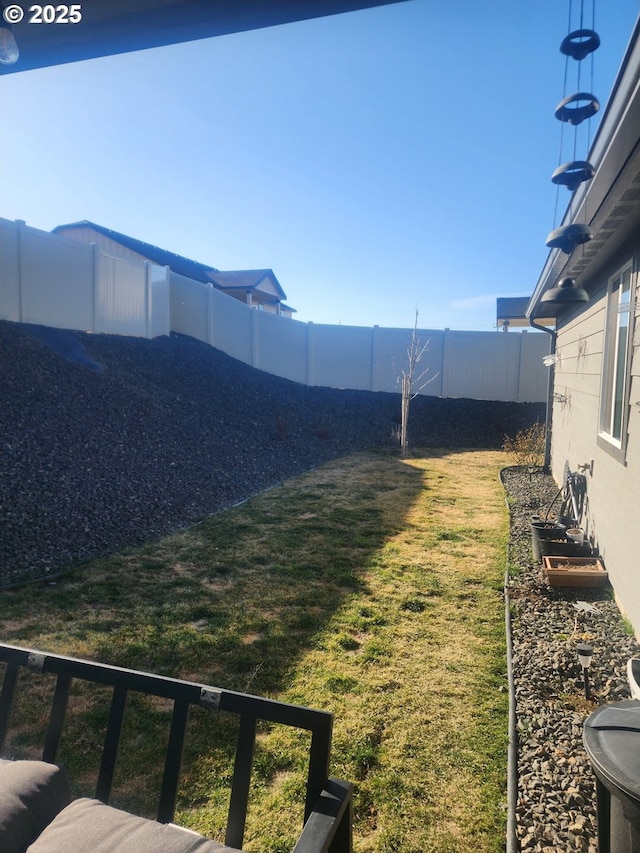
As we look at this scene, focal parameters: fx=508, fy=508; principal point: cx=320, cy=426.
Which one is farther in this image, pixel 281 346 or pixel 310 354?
pixel 310 354

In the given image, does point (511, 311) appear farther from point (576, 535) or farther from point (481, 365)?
point (576, 535)

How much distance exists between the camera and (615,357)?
4309 mm

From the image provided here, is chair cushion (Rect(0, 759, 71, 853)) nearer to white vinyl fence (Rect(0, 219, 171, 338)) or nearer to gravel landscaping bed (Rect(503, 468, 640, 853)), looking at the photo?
gravel landscaping bed (Rect(503, 468, 640, 853))

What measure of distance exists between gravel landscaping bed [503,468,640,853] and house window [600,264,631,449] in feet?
4.06

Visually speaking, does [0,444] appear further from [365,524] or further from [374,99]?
[374,99]

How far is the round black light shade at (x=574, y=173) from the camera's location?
9.03 ft

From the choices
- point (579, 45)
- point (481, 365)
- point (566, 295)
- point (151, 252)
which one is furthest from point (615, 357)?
point (151, 252)

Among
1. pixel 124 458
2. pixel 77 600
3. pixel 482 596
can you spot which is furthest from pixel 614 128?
pixel 124 458

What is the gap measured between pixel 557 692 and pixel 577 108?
351 cm

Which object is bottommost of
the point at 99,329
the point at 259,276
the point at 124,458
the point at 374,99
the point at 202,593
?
the point at 202,593

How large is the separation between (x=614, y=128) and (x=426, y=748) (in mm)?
2796

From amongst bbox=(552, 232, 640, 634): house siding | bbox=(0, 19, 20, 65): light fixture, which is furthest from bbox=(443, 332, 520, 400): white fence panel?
bbox=(0, 19, 20, 65): light fixture

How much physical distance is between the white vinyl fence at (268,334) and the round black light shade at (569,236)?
8427 mm

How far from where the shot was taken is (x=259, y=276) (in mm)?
29781
